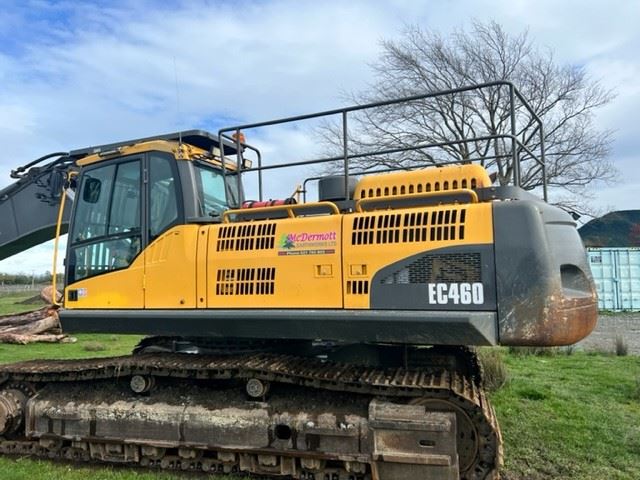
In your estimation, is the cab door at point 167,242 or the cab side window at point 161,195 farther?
the cab side window at point 161,195

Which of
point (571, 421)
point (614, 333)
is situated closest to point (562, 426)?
point (571, 421)

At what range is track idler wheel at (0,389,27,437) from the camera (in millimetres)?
5767

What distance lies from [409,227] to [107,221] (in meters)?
3.20

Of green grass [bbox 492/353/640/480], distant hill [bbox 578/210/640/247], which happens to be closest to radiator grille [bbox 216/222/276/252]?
green grass [bbox 492/353/640/480]

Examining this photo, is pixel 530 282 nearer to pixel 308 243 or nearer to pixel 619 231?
pixel 308 243

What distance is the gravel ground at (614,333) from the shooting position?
12.8 meters

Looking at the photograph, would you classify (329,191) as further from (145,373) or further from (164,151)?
(145,373)

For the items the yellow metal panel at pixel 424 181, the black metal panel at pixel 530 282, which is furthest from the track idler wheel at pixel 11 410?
the black metal panel at pixel 530 282

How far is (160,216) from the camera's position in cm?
560

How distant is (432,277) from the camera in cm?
447

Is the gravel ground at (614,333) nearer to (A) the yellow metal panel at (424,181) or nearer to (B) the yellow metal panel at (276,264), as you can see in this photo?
(A) the yellow metal panel at (424,181)

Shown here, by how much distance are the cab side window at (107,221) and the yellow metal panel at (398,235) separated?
224 cm

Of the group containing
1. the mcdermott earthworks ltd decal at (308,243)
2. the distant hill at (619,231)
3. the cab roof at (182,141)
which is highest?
the distant hill at (619,231)

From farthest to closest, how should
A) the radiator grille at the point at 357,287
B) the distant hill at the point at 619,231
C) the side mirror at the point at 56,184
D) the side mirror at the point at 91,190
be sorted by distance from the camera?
the distant hill at the point at 619,231 → the side mirror at the point at 56,184 → the side mirror at the point at 91,190 → the radiator grille at the point at 357,287
